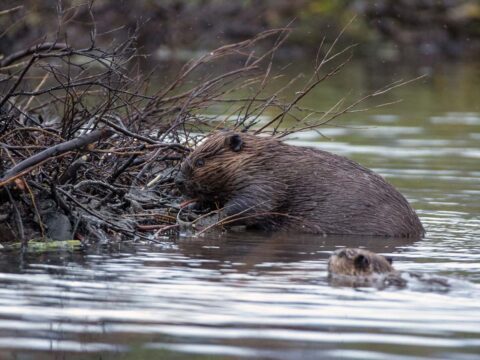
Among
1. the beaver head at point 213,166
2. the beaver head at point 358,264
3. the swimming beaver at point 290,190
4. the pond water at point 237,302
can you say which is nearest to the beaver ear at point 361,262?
the beaver head at point 358,264

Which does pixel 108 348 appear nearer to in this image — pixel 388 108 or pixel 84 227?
pixel 84 227

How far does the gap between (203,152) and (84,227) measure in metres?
1.21

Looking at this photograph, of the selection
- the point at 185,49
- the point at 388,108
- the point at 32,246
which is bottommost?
the point at 32,246

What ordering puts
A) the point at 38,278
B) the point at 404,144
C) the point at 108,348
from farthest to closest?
the point at 404,144 → the point at 38,278 → the point at 108,348

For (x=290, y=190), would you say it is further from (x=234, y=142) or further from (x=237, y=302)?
(x=237, y=302)

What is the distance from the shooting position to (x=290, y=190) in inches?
351

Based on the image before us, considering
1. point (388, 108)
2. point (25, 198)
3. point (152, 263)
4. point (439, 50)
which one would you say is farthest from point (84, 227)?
point (439, 50)

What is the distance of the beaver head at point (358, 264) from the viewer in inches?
271

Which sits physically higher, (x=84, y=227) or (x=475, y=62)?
(x=475, y=62)

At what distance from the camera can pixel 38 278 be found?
664 cm

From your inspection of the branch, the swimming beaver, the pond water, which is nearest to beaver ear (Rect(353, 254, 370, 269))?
the pond water

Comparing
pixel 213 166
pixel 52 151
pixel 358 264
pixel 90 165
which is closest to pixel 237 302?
pixel 358 264

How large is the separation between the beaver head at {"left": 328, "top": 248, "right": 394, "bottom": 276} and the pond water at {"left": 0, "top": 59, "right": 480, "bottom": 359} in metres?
0.13

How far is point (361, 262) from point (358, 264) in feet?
0.10
